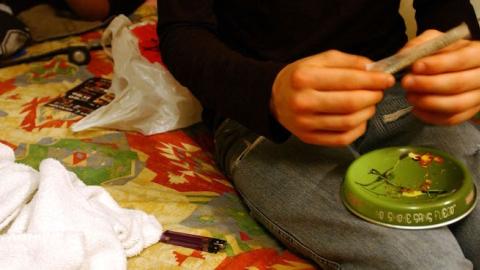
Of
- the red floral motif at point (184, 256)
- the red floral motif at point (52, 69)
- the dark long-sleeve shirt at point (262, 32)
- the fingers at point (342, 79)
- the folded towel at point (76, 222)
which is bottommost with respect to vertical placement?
the red floral motif at point (52, 69)

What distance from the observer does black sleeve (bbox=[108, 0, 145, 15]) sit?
1.66m

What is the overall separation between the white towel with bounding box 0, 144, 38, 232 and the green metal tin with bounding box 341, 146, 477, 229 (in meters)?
0.41

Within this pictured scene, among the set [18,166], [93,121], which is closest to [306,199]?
[18,166]

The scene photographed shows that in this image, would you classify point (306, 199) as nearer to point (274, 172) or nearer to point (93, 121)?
point (274, 172)

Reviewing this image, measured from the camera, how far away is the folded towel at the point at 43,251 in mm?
603

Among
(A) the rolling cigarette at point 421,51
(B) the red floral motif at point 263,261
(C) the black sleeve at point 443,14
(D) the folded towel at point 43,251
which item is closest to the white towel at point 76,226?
(D) the folded towel at point 43,251

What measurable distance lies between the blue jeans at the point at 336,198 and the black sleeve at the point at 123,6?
933mm

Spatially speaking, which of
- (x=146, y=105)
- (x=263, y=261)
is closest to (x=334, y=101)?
(x=263, y=261)

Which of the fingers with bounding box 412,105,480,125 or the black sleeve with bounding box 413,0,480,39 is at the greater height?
the black sleeve with bounding box 413,0,480,39

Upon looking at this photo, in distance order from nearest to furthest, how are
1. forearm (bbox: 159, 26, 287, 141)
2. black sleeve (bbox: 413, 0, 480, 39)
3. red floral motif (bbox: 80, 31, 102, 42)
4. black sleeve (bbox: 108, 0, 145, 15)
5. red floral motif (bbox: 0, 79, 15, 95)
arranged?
forearm (bbox: 159, 26, 287, 141), black sleeve (bbox: 413, 0, 480, 39), red floral motif (bbox: 0, 79, 15, 95), red floral motif (bbox: 80, 31, 102, 42), black sleeve (bbox: 108, 0, 145, 15)

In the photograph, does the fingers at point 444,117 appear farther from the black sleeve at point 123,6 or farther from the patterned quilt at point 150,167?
the black sleeve at point 123,6

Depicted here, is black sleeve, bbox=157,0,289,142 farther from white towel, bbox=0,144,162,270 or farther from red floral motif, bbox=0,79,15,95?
red floral motif, bbox=0,79,15,95

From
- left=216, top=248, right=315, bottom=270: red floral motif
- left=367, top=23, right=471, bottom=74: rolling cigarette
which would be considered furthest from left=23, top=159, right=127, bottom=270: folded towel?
left=367, top=23, right=471, bottom=74: rolling cigarette

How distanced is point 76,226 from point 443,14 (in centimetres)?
66
